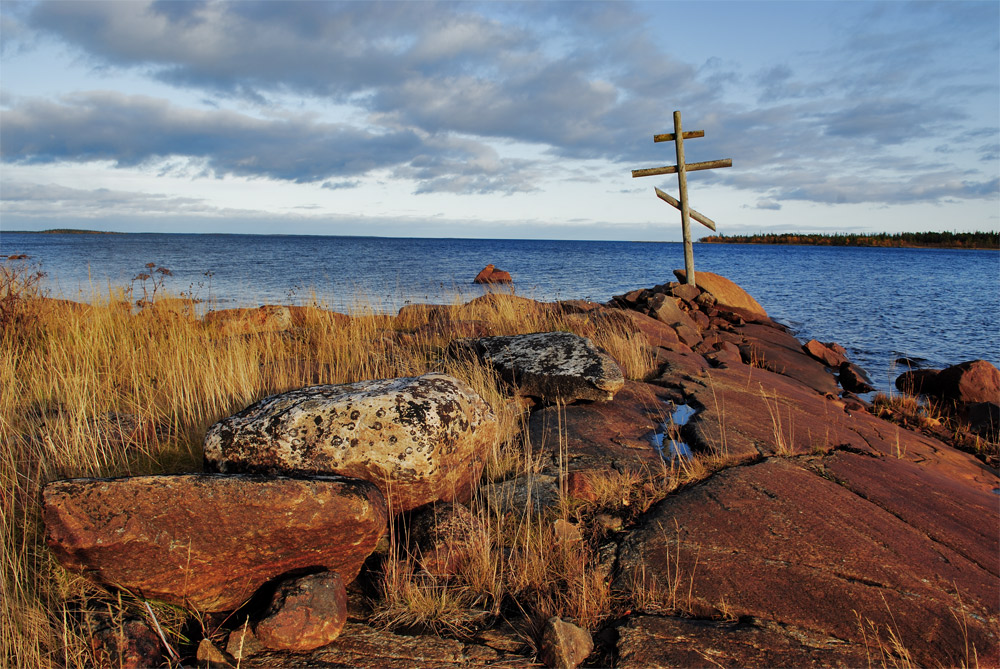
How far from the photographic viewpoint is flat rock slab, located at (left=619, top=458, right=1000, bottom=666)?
2574 mm

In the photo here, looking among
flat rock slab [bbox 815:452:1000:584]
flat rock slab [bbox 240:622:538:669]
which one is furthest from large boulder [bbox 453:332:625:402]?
flat rock slab [bbox 240:622:538:669]

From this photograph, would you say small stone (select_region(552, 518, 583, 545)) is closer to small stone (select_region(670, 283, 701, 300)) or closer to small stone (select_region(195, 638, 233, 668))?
small stone (select_region(195, 638, 233, 668))

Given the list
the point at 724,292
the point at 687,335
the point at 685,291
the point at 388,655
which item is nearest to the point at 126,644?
the point at 388,655

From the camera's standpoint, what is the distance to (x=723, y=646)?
Result: 7.80 ft

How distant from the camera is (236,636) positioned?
7.58 ft

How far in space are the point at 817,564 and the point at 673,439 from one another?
1.73 metres

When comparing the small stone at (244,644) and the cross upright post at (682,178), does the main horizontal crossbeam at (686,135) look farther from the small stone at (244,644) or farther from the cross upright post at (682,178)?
the small stone at (244,644)

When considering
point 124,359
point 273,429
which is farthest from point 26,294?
point 273,429

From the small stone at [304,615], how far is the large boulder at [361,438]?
575 millimetres

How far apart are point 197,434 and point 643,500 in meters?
3.22

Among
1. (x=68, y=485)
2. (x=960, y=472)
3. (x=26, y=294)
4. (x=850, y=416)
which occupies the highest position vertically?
(x=26, y=294)

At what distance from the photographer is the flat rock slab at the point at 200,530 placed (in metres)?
2.37

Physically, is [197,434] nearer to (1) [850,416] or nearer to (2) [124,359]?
(2) [124,359]

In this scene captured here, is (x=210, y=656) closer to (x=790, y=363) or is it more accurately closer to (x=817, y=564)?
(x=817, y=564)
